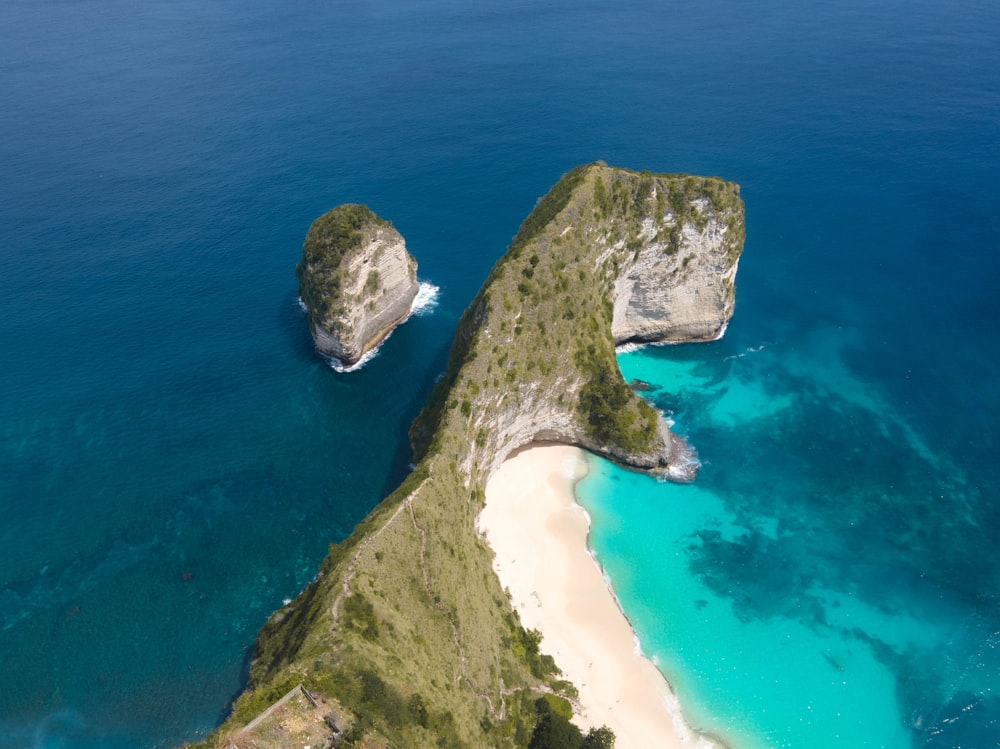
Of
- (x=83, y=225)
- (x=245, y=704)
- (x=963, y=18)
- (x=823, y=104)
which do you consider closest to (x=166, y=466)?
(x=245, y=704)

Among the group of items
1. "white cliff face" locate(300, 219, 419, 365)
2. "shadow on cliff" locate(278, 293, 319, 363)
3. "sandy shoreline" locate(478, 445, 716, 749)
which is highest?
"white cliff face" locate(300, 219, 419, 365)

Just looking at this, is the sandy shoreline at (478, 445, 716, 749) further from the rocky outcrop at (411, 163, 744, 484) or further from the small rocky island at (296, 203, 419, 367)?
the small rocky island at (296, 203, 419, 367)

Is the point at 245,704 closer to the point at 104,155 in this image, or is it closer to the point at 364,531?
the point at 364,531

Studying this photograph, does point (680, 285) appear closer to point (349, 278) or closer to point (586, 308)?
point (586, 308)

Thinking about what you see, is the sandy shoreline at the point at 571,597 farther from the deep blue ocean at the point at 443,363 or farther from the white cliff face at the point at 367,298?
the white cliff face at the point at 367,298

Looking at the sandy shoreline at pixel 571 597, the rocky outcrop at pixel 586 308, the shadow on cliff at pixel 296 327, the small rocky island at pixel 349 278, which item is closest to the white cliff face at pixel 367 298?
the small rocky island at pixel 349 278

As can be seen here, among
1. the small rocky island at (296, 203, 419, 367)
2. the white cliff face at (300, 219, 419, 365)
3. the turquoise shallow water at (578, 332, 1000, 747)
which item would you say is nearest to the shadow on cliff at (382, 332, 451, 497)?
the white cliff face at (300, 219, 419, 365)

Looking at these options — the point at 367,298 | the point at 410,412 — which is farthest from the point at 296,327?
the point at 410,412
